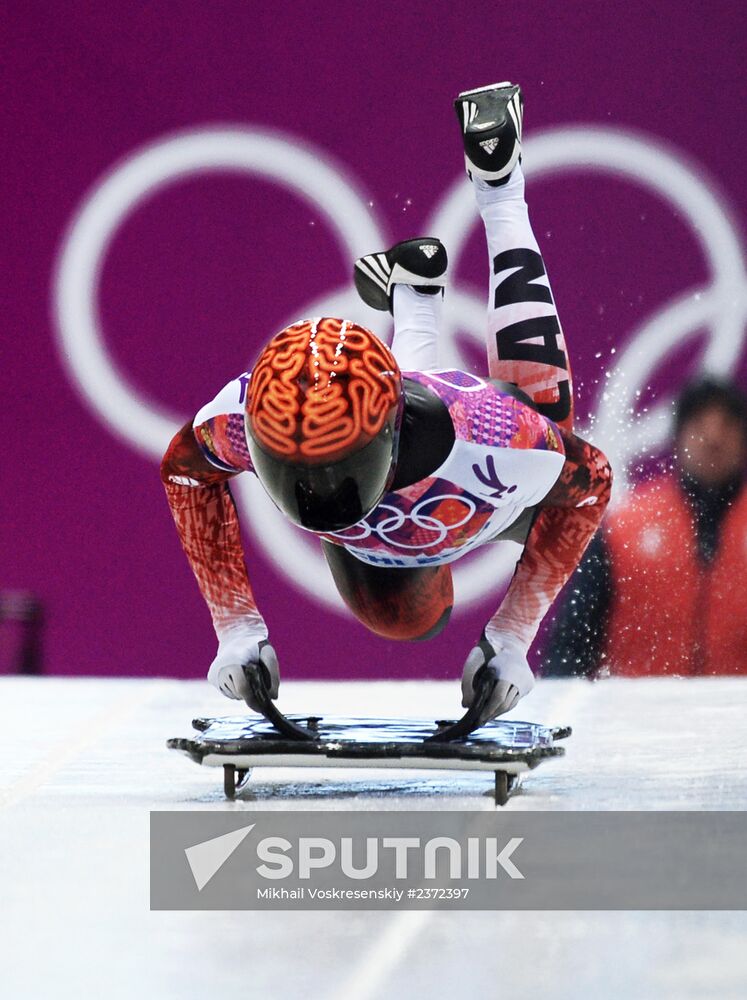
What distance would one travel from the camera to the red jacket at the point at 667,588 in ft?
18.7

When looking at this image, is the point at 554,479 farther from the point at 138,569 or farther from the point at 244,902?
the point at 138,569

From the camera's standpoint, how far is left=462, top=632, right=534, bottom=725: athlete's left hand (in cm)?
281

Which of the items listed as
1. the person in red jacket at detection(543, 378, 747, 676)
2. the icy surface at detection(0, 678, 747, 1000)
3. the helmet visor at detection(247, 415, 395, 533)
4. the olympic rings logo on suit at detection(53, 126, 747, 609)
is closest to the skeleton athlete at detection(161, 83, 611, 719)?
the helmet visor at detection(247, 415, 395, 533)

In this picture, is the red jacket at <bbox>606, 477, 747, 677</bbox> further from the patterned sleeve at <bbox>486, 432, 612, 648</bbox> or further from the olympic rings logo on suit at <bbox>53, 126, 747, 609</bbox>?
the patterned sleeve at <bbox>486, 432, 612, 648</bbox>

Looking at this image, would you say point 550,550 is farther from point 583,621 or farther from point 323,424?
point 583,621

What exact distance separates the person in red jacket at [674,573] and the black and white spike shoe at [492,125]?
2.54m

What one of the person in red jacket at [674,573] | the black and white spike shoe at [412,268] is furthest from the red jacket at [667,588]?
the black and white spike shoe at [412,268]

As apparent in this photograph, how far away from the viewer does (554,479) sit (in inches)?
109

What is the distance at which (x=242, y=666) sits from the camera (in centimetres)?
277

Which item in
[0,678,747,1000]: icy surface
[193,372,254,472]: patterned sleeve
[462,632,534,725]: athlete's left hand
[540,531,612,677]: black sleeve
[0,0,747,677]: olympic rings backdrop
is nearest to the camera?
[0,678,747,1000]: icy surface

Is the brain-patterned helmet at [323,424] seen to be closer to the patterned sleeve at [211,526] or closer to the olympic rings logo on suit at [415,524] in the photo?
the olympic rings logo on suit at [415,524]

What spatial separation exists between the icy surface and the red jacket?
1.78 meters

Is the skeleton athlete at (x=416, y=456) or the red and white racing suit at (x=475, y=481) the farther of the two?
the red and white racing suit at (x=475, y=481)

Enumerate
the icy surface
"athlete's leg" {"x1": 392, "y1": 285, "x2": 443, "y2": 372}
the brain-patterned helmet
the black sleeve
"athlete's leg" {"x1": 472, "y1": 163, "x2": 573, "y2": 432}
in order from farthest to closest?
the black sleeve < "athlete's leg" {"x1": 392, "y1": 285, "x2": 443, "y2": 372} < "athlete's leg" {"x1": 472, "y1": 163, "x2": 573, "y2": 432} < the brain-patterned helmet < the icy surface
